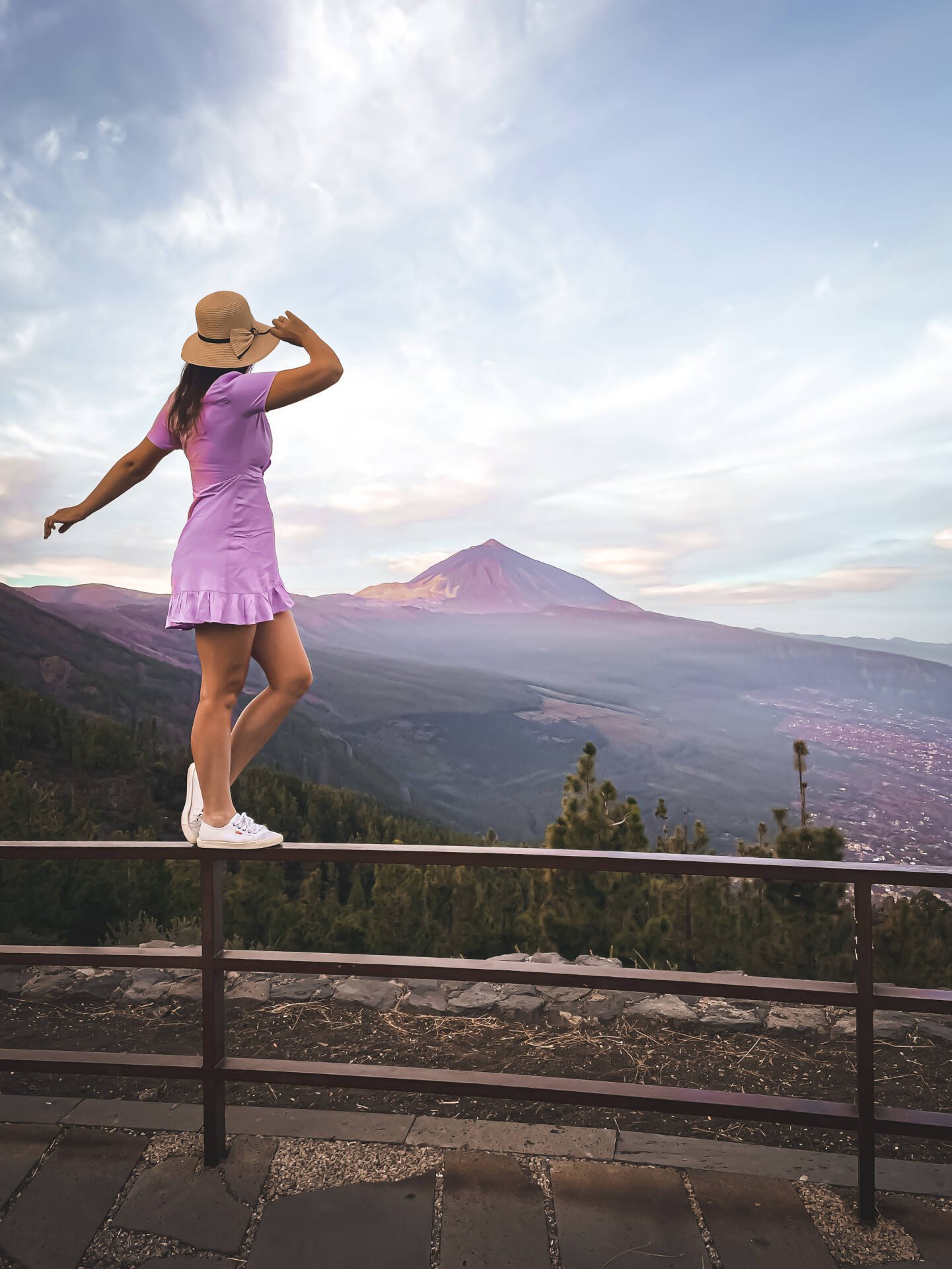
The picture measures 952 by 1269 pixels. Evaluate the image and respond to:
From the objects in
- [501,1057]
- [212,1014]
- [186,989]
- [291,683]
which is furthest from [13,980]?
[291,683]

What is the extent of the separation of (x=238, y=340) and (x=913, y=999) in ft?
7.36

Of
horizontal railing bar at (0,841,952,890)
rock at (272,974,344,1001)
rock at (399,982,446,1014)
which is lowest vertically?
rock at (399,982,446,1014)

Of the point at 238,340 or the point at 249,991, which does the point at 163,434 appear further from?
the point at 249,991

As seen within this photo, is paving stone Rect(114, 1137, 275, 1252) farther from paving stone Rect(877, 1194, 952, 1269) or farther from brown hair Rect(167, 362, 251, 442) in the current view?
brown hair Rect(167, 362, 251, 442)

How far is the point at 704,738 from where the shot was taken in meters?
20.3

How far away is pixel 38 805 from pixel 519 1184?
694cm

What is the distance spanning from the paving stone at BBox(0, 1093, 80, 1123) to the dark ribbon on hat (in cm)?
220

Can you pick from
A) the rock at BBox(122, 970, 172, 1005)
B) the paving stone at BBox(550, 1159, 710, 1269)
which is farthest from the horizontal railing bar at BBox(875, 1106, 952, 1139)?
the rock at BBox(122, 970, 172, 1005)

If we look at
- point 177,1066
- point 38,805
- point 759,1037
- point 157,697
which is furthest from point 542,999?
point 157,697

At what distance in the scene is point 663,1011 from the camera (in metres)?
3.55

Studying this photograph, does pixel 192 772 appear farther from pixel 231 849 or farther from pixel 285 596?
pixel 285 596

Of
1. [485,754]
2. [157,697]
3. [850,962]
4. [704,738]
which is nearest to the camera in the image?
[850,962]

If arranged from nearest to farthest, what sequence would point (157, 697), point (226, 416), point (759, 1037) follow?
1. point (226, 416)
2. point (759, 1037)
3. point (157, 697)

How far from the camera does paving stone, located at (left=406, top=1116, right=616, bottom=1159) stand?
206cm
